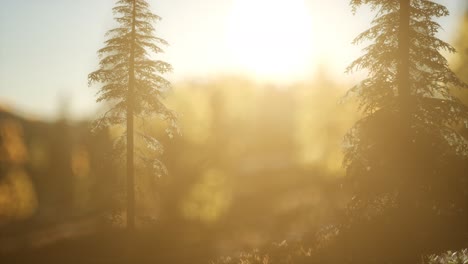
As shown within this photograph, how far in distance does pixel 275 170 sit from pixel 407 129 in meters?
40.5

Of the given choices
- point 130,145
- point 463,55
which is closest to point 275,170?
point 463,55

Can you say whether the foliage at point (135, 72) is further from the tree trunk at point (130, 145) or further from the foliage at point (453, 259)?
the foliage at point (453, 259)

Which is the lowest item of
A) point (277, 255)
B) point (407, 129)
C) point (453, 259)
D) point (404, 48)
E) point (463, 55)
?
point (277, 255)

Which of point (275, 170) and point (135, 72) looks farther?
point (275, 170)

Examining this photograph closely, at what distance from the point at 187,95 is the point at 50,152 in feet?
121

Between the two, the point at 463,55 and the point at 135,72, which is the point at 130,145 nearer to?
the point at 135,72

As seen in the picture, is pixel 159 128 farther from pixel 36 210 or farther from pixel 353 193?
pixel 36 210

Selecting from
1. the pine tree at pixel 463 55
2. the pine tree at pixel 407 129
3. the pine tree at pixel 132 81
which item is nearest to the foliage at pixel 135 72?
the pine tree at pixel 132 81

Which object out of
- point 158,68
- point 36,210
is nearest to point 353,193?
point 158,68

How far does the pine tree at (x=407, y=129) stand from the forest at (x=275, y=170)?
49mm

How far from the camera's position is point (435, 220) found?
17859mm

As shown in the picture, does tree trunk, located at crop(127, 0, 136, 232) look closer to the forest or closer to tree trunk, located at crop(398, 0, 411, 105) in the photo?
the forest

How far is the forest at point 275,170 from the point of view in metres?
16.5

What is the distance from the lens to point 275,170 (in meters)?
56.6
